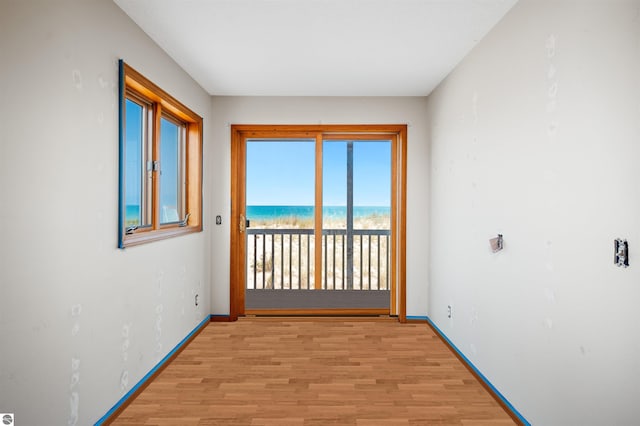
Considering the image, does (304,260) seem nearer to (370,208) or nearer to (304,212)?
(304,212)

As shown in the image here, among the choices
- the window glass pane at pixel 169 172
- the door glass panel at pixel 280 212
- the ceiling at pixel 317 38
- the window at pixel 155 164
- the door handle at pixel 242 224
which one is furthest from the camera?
the door glass panel at pixel 280 212

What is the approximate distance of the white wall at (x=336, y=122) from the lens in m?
3.96

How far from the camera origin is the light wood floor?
2.14m

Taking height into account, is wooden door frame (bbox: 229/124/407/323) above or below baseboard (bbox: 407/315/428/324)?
above

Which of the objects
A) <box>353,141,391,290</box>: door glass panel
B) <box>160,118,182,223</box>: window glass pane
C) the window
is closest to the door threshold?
<box>353,141,391,290</box>: door glass panel

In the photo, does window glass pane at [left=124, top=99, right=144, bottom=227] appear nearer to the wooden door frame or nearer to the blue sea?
the wooden door frame

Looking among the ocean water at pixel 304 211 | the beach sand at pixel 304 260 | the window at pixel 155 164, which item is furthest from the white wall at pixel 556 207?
the window at pixel 155 164

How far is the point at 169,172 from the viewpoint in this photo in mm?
3268

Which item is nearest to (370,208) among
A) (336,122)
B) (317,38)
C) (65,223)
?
(336,122)

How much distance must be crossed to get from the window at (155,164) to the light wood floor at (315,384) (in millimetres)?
1099

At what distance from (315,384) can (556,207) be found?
195cm

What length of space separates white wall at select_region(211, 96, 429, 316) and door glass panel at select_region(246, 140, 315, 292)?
0.34 m

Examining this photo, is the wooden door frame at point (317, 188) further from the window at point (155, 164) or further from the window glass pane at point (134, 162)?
the window glass pane at point (134, 162)

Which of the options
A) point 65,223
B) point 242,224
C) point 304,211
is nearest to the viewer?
point 65,223
